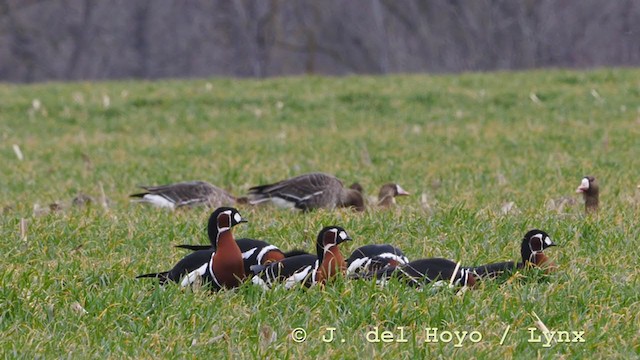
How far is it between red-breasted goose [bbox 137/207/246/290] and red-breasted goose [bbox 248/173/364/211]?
355 cm

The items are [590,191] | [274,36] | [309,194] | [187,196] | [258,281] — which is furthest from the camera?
[274,36]

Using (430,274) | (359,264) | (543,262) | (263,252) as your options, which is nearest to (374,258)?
(359,264)

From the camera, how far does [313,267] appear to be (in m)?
6.22

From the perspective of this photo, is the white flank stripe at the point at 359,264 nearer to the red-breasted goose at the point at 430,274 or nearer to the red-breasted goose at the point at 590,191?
the red-breasted goose at the point at 430,274

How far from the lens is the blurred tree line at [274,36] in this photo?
46.2 m

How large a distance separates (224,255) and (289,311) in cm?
60

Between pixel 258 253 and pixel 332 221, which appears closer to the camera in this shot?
pixel 258 253

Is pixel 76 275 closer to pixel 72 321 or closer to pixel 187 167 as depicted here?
pixel 72 321

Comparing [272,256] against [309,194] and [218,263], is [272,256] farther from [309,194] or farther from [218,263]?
[309,194]

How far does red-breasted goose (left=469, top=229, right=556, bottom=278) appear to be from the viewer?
6.47m

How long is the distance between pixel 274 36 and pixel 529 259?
41.5 m

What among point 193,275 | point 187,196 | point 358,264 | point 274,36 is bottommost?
point 274,36

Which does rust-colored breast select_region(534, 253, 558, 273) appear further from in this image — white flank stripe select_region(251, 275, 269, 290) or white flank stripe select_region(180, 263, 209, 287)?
white flank stripe select_region(180, 263, 209, 287)

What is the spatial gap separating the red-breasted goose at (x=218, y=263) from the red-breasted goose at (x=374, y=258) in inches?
28.4
